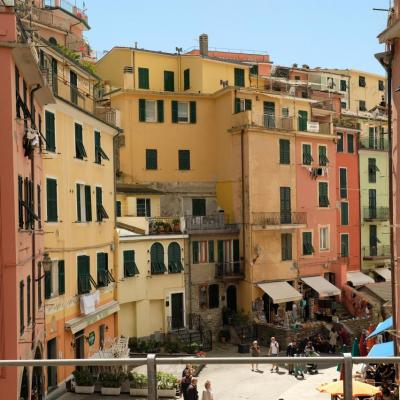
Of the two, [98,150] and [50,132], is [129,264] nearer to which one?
[98,150]

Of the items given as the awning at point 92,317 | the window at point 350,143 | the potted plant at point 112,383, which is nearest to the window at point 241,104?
the window at point 350,143

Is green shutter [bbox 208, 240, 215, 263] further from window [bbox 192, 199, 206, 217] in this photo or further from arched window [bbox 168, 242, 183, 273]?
window [bbox 192, 199, 206, 217]

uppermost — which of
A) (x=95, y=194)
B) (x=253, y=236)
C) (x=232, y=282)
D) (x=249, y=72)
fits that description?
(x=249, y=72)

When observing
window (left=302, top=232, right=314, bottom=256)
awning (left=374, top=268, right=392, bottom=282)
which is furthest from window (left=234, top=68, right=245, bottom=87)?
awning (left=374, top=268, right=392, bottom=282)

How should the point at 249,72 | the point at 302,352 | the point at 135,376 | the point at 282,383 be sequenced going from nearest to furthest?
the point at 135,376 < the point at 282,383 < the point at 302,352 < the point at 249,72

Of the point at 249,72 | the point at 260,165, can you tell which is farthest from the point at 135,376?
the point at 249,72

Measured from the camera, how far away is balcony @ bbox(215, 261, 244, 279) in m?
37.3

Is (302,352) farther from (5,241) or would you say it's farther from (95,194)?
(5,241)

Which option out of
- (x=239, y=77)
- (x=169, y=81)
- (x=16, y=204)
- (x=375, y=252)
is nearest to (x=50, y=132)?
(x=16, y=204)

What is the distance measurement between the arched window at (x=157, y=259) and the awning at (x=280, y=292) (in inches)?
270

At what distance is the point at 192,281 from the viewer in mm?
36438

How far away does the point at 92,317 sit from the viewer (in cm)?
2623

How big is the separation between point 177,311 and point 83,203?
1232 centimetres

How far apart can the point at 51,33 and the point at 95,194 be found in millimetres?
15606
